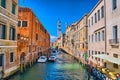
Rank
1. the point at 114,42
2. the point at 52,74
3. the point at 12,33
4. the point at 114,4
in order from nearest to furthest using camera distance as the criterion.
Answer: the point at 114,42 → the point at 114,4 → the point at 12,33 → the point at 52,74

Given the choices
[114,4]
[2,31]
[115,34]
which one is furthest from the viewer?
[2,31]

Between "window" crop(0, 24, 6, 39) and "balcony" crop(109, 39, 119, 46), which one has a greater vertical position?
"window" crop(0, 24, 6, 39)

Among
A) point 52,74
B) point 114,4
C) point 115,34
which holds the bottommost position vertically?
point 52,74

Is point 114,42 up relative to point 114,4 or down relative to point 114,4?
down

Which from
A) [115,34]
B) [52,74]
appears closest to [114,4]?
[115,34]

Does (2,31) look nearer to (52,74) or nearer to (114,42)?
(52,74)

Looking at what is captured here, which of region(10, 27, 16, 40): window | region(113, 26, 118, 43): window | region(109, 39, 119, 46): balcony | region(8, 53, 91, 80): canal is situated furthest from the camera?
region(8, 53, 91, 80): canal

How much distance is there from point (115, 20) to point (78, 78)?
844cm

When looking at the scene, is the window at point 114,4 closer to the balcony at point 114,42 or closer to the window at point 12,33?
the balcony at point 114,42

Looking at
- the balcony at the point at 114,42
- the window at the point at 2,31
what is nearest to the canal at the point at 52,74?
the window at the point at 2,31

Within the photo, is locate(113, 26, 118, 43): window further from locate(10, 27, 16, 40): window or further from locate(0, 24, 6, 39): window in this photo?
locate(10, 27, 16, 40): window

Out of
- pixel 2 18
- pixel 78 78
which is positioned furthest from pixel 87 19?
pixel 2 18

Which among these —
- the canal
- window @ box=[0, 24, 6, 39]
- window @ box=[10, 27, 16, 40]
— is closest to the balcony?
the canal

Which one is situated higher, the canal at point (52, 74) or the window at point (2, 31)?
the window at point (2, 31)
